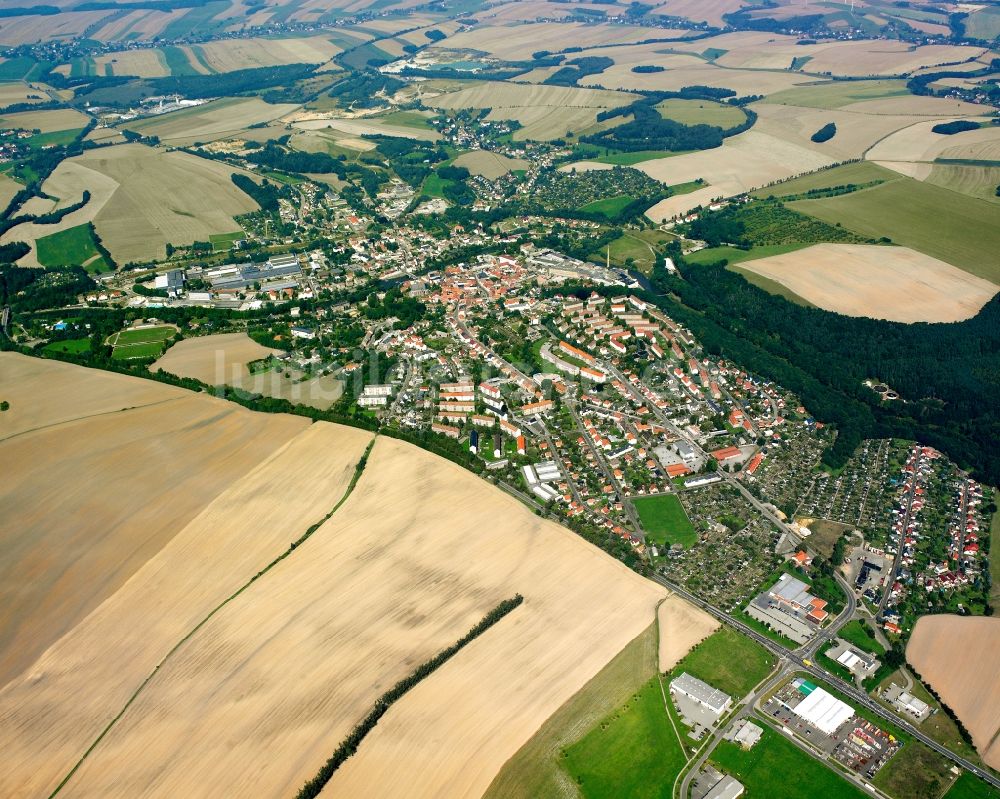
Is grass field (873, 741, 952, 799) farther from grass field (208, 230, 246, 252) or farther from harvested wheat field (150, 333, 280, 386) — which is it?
grass field (208, 230, 246, 252)

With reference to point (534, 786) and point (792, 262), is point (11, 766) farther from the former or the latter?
point (792, 262)

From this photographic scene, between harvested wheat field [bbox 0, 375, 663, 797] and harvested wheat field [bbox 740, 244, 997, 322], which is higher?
harvested wheat field [bbox 0, 375, 663, 797]

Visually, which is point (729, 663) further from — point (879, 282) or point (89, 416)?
point (879, 282)

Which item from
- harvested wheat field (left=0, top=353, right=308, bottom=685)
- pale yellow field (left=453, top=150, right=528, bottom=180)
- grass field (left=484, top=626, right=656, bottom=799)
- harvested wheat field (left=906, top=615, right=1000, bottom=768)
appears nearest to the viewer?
grass field (left=484, top=626, right=656, bottom=799)

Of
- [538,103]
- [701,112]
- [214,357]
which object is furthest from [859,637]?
[538,103]

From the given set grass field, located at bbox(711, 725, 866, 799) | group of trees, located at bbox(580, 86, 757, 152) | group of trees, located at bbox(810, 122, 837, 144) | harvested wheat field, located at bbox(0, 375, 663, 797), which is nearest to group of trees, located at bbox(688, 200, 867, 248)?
group of trees, located at bbox(580, 86, 757, 152)

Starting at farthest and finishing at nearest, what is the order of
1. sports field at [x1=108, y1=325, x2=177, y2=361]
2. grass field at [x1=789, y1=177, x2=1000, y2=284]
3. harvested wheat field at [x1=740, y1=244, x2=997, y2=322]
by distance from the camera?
1. grass field at [x1=789, y1=177, x2=1000, y2=284]
2. harvested wheat field at [x1=740, y1=244, x2=997, y2=322]
3. sports field at [x1=108, y1=325, x2=177, y2=361]

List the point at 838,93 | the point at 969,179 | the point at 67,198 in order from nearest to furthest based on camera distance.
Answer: the point at 969,179
the point at 67,198
the point at 838,93
